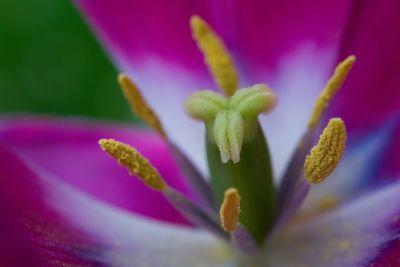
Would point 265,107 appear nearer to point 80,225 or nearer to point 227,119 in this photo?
point 227,119

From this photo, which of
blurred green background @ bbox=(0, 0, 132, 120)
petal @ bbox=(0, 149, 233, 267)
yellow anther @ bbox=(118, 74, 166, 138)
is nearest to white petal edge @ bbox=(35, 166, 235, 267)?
petal @ bbox=(0, 149, 233, 267)

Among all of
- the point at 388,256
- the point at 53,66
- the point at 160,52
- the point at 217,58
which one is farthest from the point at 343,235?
the point at 53,66

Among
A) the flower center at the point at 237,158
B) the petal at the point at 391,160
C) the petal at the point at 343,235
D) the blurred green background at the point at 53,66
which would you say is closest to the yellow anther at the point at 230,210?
→ the flower center at the point at 237,158

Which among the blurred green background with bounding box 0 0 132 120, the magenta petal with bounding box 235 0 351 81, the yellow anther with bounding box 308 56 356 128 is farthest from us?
the blurred green background with bounding box 0 0 132 120

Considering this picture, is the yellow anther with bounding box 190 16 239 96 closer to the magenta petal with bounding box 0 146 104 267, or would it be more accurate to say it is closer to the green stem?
the green stem

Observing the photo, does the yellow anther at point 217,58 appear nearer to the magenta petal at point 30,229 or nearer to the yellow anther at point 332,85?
the yellow anther at point 332,85

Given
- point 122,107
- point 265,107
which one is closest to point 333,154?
point 265,107
